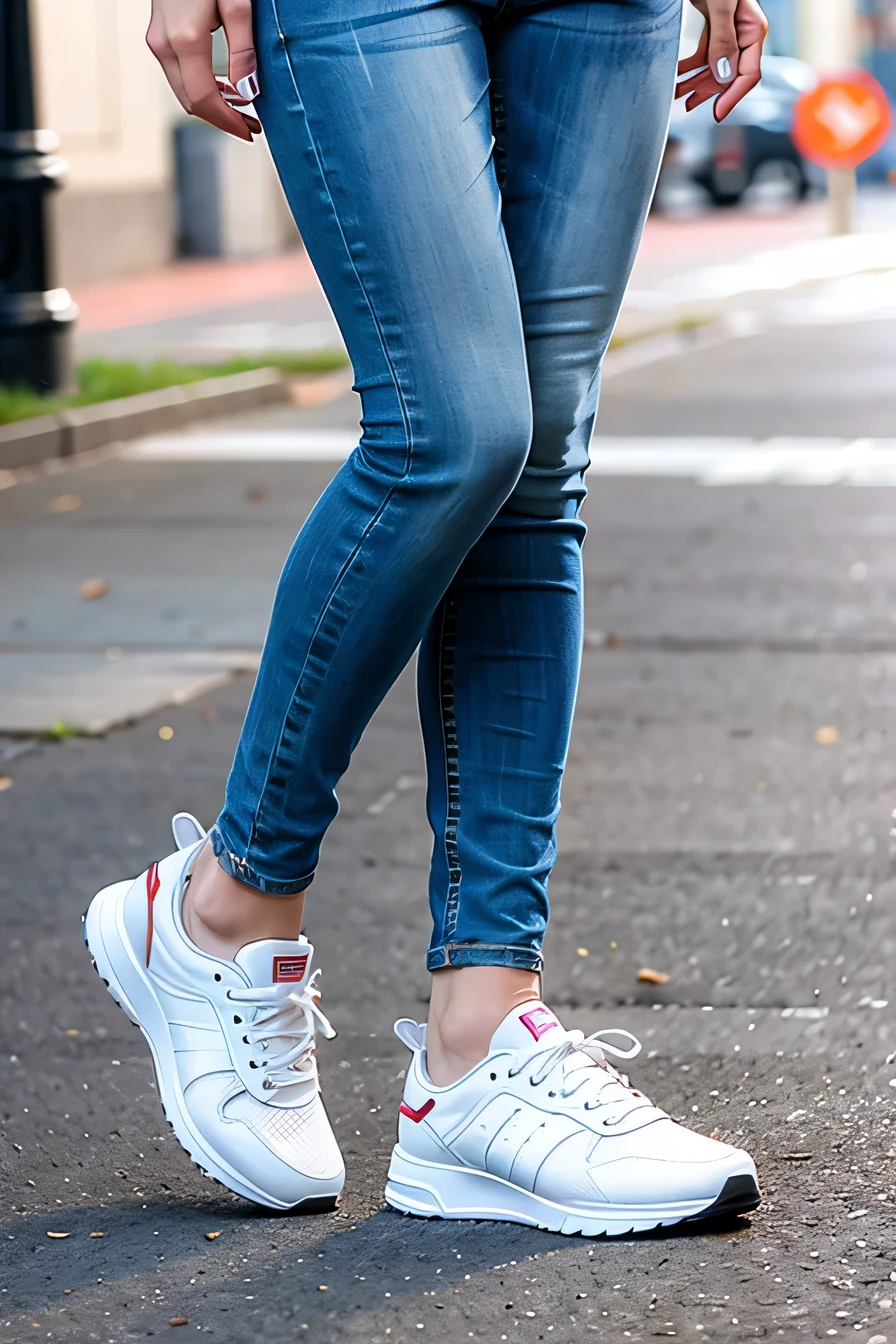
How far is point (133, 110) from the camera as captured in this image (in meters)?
19.1

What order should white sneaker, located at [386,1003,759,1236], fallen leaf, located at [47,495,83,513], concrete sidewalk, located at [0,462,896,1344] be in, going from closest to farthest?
1. concrete sidewalk, located at [0,462,896,1344]
2. white sneaker, located at [386,1003,759,1236]
3. fallen leaf, located at [47,495,83,513]

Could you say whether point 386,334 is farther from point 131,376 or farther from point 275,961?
point 131,376

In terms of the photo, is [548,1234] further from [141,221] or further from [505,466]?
[141,221]

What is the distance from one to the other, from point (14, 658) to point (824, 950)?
8.15 ft

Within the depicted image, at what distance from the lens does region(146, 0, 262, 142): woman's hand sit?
182 cm

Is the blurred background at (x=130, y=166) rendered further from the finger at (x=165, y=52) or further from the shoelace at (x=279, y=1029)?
the shoelace at (x=279, y=1029)

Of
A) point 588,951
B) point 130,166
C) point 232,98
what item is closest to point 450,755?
point 232,98

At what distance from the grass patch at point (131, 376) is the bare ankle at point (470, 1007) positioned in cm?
658

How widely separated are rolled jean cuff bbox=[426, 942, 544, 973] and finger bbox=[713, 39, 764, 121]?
835mm

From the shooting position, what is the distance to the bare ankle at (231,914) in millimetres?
1973

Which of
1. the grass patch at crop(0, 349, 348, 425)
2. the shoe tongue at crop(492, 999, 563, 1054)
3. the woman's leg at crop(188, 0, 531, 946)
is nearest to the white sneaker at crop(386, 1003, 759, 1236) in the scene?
the shoe tongue at crop(492, 999, 563, 1054)

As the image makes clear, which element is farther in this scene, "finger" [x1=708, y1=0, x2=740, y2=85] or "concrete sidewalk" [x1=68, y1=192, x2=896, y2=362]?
"concrete sidewalk" [x1=68, y1=192, x2=896, y2=362]

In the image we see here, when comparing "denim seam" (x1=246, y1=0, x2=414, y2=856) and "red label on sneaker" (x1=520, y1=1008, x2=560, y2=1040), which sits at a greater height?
"denim seam" (x1=246, y1=0, x2=414, y2=856)

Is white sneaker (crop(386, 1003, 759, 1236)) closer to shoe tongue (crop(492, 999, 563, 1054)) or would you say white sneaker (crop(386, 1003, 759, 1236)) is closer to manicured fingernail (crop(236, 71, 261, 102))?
shoe tongue (crop(492, 999, 563, 1054))
